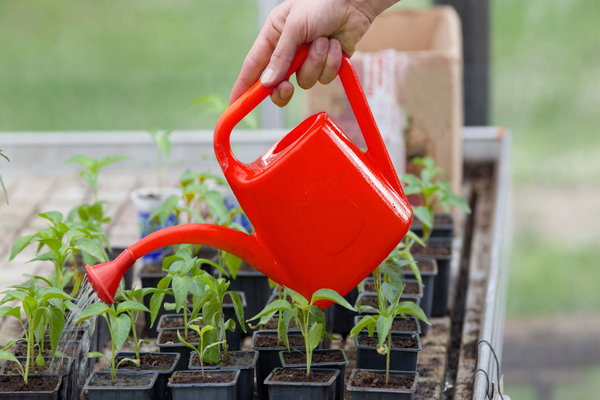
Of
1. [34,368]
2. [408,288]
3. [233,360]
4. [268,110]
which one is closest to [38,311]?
[34,368]

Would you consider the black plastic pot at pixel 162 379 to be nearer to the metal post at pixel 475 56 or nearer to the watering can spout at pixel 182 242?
the watering can spout at pixel 182 242

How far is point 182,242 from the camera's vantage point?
1.16 m

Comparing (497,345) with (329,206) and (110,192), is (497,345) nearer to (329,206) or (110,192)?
(329,206)

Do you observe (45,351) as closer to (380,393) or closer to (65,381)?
(65,381)

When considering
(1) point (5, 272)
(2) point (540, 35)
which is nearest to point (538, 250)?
(2) point (540, 35)

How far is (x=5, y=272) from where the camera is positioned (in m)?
1.79

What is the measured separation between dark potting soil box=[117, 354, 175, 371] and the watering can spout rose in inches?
6.0

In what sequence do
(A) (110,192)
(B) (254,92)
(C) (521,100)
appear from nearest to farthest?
1. (B) (254,92)
2. (A) (110,192)
3. (C) (521,100)

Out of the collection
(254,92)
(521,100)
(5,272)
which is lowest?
(5,272)

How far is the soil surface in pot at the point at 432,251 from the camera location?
1654mm

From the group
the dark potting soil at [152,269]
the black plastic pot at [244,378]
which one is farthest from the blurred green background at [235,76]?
the black plastic pot at [244,378]

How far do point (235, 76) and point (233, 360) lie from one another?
2.25 metres

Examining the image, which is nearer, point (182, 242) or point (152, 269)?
point (182, 242)

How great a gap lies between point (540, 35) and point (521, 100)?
0.36m
